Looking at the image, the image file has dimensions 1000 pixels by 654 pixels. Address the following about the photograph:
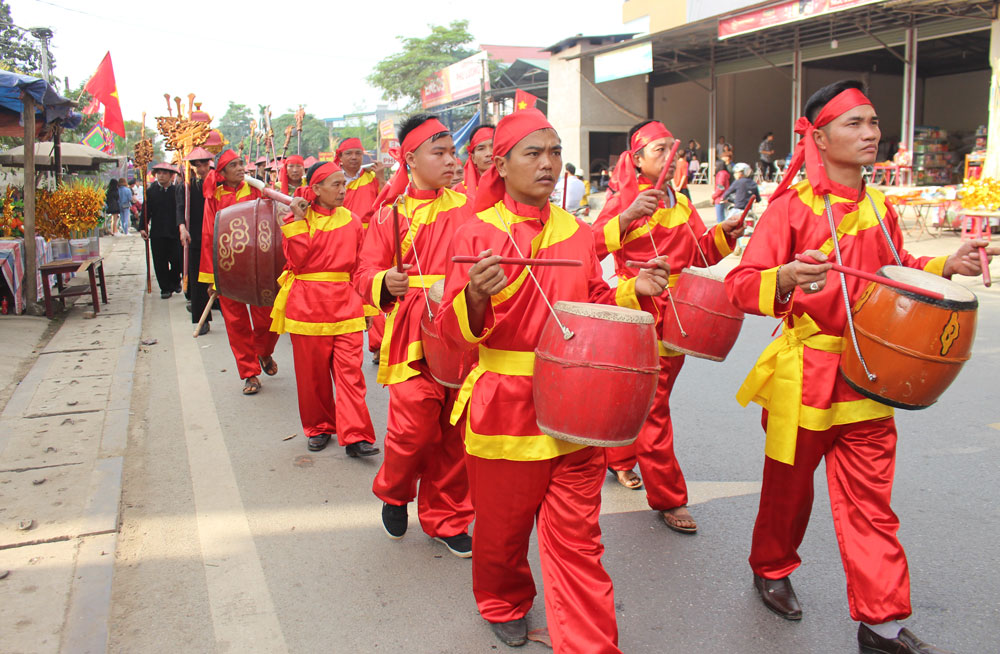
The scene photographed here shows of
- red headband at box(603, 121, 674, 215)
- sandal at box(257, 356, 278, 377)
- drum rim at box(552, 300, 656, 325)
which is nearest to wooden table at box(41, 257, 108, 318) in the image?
sandal at box(257, 356, 278, 377)

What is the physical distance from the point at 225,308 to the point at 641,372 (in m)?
5.67

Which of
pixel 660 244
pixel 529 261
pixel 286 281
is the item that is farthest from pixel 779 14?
pixel 529 261

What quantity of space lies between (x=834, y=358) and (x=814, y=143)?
816 mm

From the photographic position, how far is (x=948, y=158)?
76.3 feet

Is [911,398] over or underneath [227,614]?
over

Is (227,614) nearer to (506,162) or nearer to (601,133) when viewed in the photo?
(506,162)

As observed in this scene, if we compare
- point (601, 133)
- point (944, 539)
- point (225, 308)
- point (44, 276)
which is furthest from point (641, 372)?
point (601, 133)

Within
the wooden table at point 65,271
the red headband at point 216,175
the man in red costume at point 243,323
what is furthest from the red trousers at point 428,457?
the wooden table at point 65,271

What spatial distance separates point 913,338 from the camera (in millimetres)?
2578

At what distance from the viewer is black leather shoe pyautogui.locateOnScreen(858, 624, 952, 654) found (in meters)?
2.84

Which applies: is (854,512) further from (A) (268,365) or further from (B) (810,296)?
(A) (268,365)

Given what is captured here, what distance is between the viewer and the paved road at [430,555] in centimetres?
321

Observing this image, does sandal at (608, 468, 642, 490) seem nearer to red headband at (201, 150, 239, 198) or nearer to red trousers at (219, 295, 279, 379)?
red trousers at (219, 295, 279, 379)

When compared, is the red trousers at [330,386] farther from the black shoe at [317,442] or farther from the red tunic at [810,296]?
the red tunic at [810,296]
